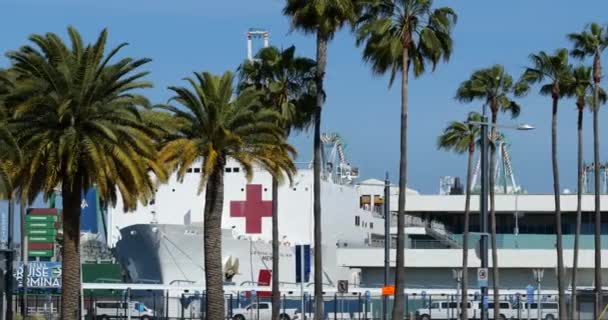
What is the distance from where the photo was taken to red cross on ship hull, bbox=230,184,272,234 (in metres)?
93.2

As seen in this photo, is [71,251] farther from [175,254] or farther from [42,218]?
[42,218]

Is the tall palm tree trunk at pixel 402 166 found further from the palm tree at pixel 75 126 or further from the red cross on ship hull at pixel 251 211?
the red cross on ship hull at pixel 251 211

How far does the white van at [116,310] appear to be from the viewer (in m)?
66.6

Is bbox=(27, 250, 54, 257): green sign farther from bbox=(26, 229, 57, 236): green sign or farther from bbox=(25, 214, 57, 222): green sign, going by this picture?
bbox=(25, 214, 57, 222): green sign

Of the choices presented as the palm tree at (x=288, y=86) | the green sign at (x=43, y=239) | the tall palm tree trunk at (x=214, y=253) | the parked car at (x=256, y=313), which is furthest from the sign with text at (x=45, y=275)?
the tall palm tree trunk at (x=214, y=253)

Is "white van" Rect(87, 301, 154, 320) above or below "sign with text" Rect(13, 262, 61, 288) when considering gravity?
below

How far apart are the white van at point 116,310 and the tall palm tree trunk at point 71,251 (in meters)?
25.8

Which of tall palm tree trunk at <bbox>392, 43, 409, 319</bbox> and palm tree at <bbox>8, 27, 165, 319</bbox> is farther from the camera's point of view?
tall palm tree trunk at <bbox>392, 43, 409, 319</bbox>

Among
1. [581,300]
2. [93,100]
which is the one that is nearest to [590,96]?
[581,300]

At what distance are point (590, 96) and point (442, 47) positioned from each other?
849 inches

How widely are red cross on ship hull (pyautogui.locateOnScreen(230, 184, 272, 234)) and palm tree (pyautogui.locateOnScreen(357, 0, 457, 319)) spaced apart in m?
45.8

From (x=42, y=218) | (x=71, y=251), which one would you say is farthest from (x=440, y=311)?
(x=71, y=251)

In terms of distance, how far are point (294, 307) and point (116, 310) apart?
12.0 m

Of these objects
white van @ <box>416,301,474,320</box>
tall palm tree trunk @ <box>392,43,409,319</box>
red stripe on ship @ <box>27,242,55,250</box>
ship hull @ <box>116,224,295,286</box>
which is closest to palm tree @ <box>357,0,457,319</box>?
tall palm tree trunk @ <box>392,43,409,319</box>
